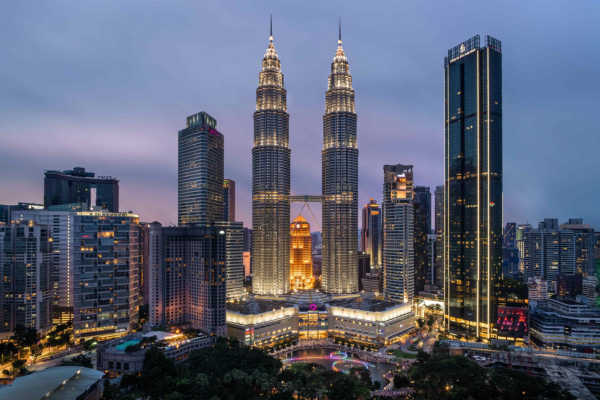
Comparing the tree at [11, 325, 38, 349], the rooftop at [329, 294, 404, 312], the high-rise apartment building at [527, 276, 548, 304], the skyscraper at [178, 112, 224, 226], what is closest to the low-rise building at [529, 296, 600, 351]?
the rooftop at [329, 294, 404, 312]

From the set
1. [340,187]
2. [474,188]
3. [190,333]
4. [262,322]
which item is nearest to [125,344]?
[190,333]

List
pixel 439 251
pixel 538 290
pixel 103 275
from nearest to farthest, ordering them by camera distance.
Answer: pixel 103 275 < pixel 538 290 < pixel 439 251

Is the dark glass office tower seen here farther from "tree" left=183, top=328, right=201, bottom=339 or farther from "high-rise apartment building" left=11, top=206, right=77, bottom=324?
"high-rise apartment building" left=11, top=206, right=77, bottom=324

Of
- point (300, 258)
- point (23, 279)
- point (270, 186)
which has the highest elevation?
point (270, 186)

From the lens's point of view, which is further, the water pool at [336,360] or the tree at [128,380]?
the water pool at [336,360]

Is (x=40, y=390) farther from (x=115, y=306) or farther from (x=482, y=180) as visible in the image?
(x=482, y=180)

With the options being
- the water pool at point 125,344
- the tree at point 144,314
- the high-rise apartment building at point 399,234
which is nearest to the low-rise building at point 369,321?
the high-rise apartment building at point 399,234

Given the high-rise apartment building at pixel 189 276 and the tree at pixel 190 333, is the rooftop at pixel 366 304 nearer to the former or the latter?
the high-rise apartment building at pixel 189 276

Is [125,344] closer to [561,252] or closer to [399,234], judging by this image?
[399,234]
